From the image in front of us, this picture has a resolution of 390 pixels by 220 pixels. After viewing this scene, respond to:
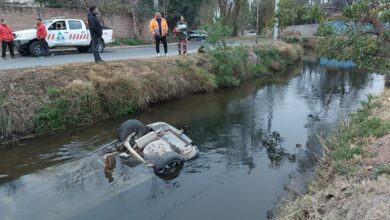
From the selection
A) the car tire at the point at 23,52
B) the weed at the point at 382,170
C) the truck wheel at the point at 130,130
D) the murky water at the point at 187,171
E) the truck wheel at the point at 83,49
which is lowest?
the murky water at the point at 187,171

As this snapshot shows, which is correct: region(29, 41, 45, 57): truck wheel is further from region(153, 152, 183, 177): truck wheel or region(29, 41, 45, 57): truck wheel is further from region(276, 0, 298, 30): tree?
region(276, 0, 298, 30): tree

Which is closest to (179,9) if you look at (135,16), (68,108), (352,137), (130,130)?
(135,16)

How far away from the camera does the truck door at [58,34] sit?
1853cm

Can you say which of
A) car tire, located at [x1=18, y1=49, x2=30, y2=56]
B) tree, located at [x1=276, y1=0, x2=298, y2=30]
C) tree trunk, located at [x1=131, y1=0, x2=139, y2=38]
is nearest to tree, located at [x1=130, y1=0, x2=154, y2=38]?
tree trunk, located at [x1=131, y1=0, x2=139, y2=38]

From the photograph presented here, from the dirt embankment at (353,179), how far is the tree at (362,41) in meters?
1.53

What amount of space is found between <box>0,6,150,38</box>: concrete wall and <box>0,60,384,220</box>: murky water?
13159 mm

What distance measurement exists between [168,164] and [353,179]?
381 centimetres

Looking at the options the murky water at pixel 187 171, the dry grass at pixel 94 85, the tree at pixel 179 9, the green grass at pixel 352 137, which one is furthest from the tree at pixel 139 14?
the green grass at pixel 352 137

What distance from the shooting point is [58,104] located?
11.3m

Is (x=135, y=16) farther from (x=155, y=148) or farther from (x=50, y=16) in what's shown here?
(x=155, y=148)

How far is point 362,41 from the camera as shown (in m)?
7.38

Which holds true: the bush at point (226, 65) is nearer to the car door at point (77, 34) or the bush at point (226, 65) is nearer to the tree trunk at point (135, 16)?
the car door at point (77, 34)

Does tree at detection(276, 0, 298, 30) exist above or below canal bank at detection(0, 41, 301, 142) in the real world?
above

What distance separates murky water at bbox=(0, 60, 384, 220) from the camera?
6840mm
